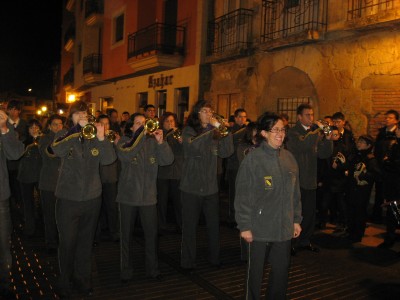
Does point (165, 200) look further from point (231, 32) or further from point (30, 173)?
point (231, 32)

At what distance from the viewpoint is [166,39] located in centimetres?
1789

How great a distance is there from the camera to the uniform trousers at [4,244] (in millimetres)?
4590

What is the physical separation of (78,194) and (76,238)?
52cm

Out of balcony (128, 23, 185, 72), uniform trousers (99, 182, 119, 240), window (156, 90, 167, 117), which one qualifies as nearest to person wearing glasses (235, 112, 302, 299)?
uniform trousers (99, 182, 119, 240)

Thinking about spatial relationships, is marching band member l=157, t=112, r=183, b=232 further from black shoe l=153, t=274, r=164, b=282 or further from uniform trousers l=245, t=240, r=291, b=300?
uniform trousers l=245, t=240, r=291, b=300

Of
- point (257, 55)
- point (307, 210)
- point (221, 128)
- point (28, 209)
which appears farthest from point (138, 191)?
point (257, 55)

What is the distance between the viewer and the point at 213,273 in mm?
5594

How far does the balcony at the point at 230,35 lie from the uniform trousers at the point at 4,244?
1079 cm

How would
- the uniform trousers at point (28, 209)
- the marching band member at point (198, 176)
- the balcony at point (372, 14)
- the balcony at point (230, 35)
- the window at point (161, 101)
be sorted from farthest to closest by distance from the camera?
the window at point (161, 101)
the balcony at point (230, 35)
the balcony at point (372, 14)
the uniform trousers at point (28, 209)
the marching band member at point (198, 176)

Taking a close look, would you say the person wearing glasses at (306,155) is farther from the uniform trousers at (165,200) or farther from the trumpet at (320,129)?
the uniform trousers at (165,200)

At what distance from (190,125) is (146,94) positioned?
51.4 ft

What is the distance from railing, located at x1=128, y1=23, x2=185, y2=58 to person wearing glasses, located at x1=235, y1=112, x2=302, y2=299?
45.7 feet

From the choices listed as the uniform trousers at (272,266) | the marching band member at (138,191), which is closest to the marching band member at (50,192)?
the marching band member at (138,191)

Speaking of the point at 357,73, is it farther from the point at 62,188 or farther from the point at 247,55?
the point at 62,188
